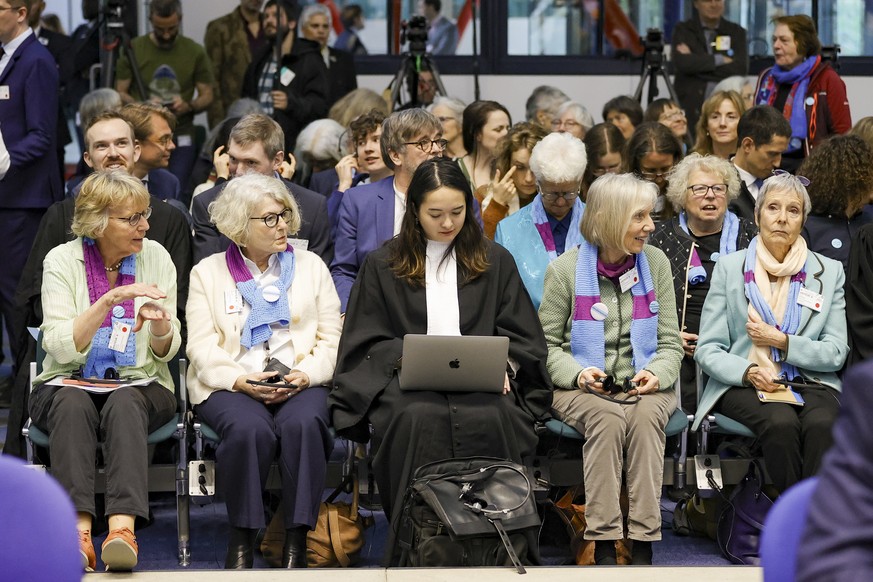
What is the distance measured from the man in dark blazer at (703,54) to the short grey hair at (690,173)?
109 inches

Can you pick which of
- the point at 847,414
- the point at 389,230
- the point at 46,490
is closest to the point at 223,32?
the point at 389,230

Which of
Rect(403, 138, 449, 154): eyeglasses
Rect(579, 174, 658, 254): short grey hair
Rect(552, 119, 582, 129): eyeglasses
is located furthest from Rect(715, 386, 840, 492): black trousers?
Rect(552, 119, 582, 129): eyeglasses

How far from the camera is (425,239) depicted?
13.5 ft

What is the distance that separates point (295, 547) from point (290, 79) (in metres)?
3.68

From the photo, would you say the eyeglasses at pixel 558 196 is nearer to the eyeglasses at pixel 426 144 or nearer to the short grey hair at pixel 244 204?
the eyeglasses at pixel 426 144

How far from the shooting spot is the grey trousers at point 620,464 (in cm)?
384

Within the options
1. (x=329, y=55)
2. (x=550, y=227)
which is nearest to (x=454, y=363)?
(x=550, y=227)

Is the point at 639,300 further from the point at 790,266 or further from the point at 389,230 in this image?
the point at 389,230

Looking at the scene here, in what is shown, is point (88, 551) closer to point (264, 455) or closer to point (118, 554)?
point (118, 554)

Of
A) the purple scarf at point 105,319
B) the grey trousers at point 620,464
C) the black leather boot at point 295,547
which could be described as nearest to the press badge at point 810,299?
the grey trousers at point 620,464

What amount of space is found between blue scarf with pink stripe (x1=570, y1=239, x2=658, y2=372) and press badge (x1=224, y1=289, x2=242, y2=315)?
107 cm

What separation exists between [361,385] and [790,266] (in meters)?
1.47

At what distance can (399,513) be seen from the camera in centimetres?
370

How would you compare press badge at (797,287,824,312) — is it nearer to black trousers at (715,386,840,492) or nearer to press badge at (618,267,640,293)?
black trousers at (715,386,840,492)
